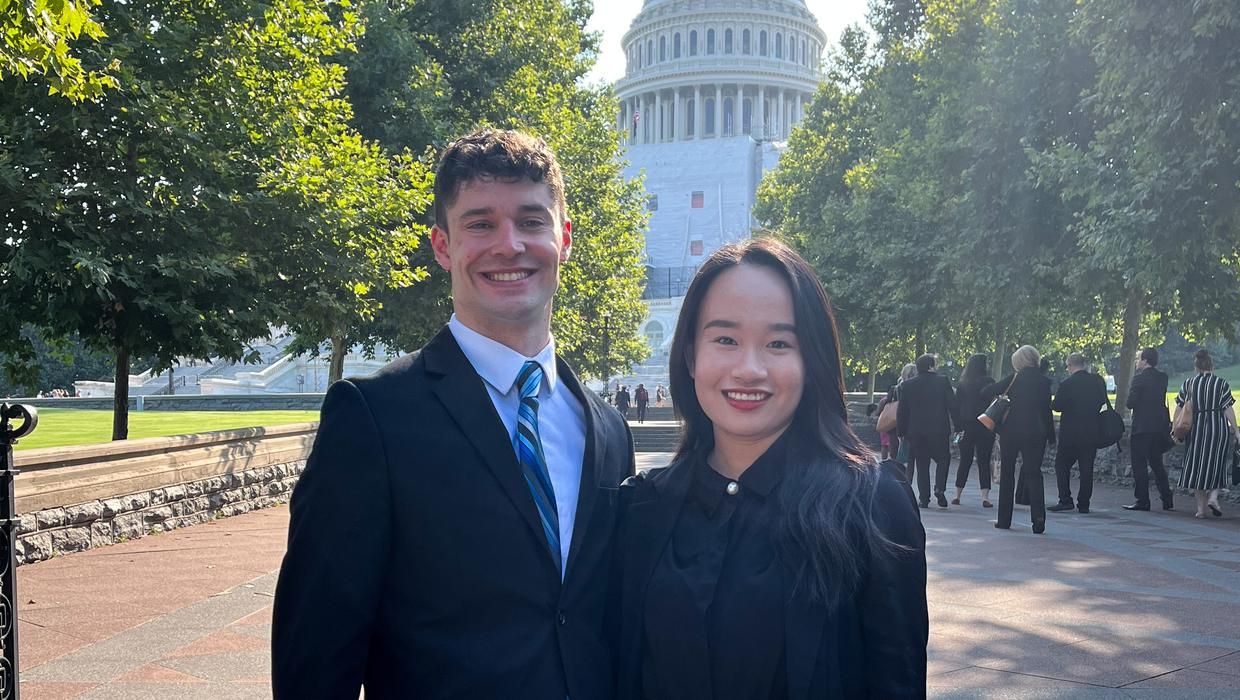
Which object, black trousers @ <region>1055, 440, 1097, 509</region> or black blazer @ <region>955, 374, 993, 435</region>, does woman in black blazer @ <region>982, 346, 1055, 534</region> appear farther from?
black blazer @ <region>955, 374, 993, 435</region>

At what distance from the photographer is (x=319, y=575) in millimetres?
2400

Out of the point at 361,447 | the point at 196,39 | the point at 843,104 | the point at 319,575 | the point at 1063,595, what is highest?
the point at 843,104

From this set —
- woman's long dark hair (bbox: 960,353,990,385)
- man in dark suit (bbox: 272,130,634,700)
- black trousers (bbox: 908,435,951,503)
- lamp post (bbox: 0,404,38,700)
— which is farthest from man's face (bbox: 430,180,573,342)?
woman's long dark hair (bbox: 960,353,990,385)

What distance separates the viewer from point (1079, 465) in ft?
48.0

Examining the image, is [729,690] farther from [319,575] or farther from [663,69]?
[663,69]

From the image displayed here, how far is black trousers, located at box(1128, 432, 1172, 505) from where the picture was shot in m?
14.7

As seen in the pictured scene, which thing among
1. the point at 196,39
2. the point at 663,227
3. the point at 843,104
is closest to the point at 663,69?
the point at 663,227

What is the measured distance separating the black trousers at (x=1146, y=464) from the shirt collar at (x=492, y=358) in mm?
13678

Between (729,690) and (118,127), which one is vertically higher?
(118,127)

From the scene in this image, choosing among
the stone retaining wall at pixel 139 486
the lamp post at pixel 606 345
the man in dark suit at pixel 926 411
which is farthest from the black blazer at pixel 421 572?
the lamp post at pixel 606 345

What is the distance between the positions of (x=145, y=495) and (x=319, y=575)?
375 inches

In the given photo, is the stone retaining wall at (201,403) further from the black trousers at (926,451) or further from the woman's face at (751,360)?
the woman's face at (751,360)

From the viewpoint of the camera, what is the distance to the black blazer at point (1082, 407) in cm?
1402

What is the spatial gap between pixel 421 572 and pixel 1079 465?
44.7ft
